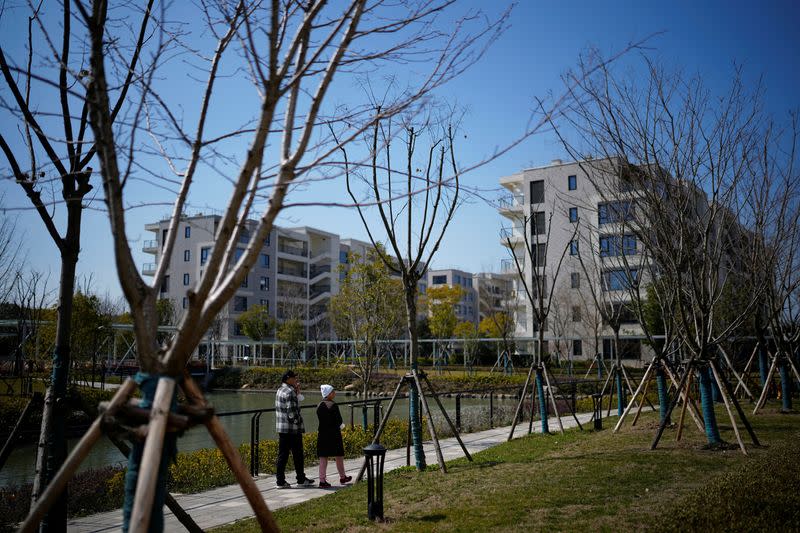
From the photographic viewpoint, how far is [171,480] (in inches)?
348

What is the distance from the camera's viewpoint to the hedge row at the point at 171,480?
7273 mm

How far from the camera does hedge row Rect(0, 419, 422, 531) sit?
23.9 ft

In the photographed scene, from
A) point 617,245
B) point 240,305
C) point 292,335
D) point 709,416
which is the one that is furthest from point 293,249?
point 709,416

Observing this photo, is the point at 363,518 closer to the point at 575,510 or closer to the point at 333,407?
the point at 575,510

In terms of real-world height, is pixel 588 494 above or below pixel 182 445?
above

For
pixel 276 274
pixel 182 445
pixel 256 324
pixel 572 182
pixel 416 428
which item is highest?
pixel 572 182

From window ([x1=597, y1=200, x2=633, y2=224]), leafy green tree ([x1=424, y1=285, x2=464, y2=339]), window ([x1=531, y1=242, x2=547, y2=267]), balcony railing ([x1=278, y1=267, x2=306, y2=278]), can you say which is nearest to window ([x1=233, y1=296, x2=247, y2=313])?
balcony railing ([x1=278, y1=267, x2=306, y2=278])

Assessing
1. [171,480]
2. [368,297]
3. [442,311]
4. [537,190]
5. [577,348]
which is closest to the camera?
[171,480]

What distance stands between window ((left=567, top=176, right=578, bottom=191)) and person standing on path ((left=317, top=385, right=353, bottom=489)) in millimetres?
39209

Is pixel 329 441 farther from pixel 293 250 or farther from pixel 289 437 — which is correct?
pixel 293 250

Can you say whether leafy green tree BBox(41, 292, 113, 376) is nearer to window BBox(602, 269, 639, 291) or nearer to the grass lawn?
window BBox(602, 269, 639, 291)

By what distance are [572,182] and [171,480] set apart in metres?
40.8

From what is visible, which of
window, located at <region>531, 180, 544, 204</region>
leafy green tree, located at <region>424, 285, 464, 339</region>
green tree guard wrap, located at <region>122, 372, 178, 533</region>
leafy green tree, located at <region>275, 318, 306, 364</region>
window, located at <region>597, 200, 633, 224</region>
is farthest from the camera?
leafy green tree, located at <region>424, 285, 464, 339</region>

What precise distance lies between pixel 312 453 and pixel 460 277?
276 ft
